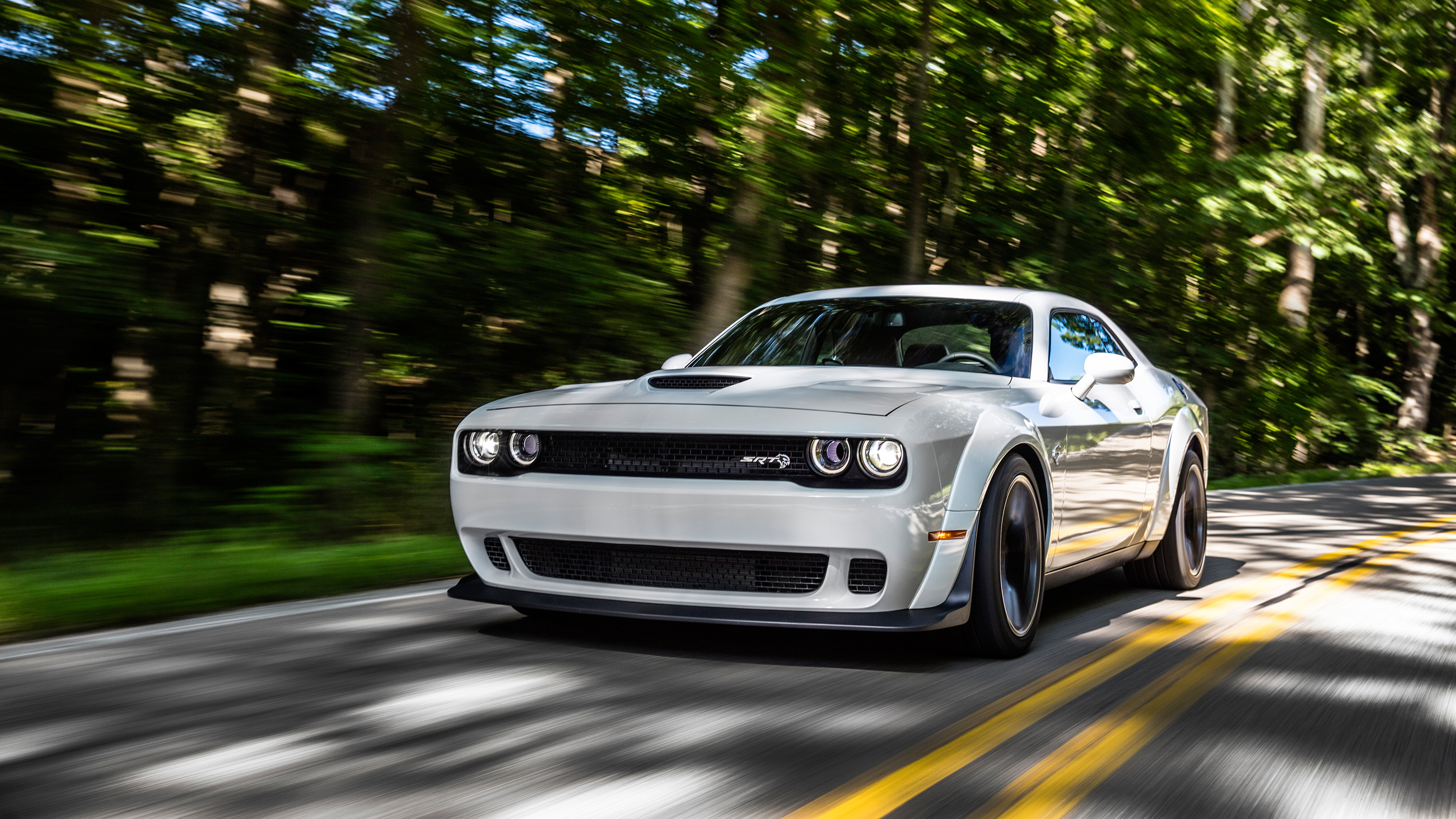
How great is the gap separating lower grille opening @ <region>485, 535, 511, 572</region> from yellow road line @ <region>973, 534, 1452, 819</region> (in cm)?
212

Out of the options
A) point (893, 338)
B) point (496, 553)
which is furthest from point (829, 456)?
point (893, 338)

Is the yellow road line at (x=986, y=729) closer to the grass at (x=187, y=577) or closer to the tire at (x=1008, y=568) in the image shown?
the tire at (x=1008, y=568)

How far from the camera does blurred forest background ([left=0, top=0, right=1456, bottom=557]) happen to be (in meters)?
7.47

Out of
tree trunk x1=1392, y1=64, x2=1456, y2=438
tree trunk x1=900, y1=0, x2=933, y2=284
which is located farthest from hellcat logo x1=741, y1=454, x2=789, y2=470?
tree trunk x1=1392, y1=64, x2=1456, y2=438

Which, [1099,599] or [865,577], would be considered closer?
[865,577]

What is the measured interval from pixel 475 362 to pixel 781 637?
18.6ft

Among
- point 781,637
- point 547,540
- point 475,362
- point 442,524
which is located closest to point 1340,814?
point 781,637

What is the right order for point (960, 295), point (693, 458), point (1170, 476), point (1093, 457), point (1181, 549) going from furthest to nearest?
point (1181, 549)
point (1170, 476)
point (960, 295)
point (1093, 457)
point (693, 458)

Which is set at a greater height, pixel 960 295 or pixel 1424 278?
pixel 1424 278

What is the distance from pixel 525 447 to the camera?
4746 mm

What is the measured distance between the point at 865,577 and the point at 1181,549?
313 centimetres

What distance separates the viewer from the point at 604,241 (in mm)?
10539

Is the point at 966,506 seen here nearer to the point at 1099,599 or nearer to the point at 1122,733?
the point at 1122,733

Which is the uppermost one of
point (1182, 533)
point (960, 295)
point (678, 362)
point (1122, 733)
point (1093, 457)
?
point (960, 295)
